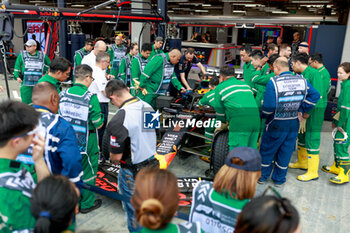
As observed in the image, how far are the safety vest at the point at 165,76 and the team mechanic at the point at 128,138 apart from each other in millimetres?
2660

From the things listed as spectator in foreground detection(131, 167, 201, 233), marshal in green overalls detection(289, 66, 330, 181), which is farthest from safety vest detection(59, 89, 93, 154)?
marshal in green overalls detection(289, 66, 330, 181)

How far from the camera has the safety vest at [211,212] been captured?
5.33 ft

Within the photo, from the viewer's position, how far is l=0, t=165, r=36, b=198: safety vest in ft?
4.77

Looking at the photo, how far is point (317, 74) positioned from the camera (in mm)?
Answer: 4336

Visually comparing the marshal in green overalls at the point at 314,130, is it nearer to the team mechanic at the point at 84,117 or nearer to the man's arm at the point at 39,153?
the team mechanic at the point at 84,117

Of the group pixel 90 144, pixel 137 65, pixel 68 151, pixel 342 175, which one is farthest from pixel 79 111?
pixel 342 175

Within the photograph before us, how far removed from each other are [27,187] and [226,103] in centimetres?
264

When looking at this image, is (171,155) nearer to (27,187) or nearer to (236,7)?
(27,187)

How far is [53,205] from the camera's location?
123 centimetres

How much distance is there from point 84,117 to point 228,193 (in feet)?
6.94

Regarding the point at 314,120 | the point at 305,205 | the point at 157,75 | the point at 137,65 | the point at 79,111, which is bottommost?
the point at 305,205

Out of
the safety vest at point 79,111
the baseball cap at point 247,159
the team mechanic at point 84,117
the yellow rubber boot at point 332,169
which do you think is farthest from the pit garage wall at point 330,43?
the baseball cap at point 247,159

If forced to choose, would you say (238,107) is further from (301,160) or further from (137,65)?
(137,65)

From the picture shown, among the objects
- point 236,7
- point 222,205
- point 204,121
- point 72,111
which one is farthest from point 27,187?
point 236,7
